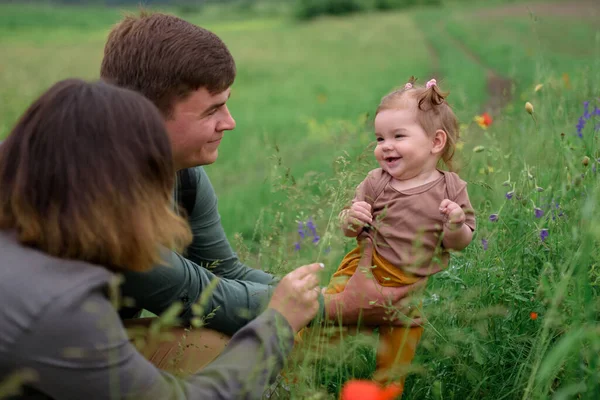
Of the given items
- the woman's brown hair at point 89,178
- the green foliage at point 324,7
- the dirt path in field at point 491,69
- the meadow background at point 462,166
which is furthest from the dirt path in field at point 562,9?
the woman's brown hair at point 89,178

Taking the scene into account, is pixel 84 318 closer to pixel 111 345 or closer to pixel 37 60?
pixel 111 345

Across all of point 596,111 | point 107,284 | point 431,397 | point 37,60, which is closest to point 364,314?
point 431,397

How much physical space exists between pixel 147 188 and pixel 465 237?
1.03m

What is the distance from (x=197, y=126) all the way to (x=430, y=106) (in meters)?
0.80

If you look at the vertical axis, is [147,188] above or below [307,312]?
above

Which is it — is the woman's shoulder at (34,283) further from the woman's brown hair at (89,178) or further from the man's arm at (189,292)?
the man's arm at (189,292)

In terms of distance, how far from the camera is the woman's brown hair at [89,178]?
156 centimetres

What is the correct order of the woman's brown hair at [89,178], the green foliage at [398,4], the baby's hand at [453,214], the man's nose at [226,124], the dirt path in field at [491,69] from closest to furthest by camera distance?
the woman's brown hair at [89,178]
the baby's hand at [453,214]
the man's nose at [226,124]
the dirt path in field at [491,69]
the green foliage at [398,4]

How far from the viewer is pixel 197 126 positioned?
8.11ft

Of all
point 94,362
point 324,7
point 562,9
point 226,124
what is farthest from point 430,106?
point 324,7

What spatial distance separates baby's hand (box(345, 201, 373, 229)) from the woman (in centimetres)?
53

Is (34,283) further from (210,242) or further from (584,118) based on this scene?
(584,118)

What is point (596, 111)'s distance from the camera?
9.91ft

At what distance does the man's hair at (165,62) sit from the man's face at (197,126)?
0.09 feet
